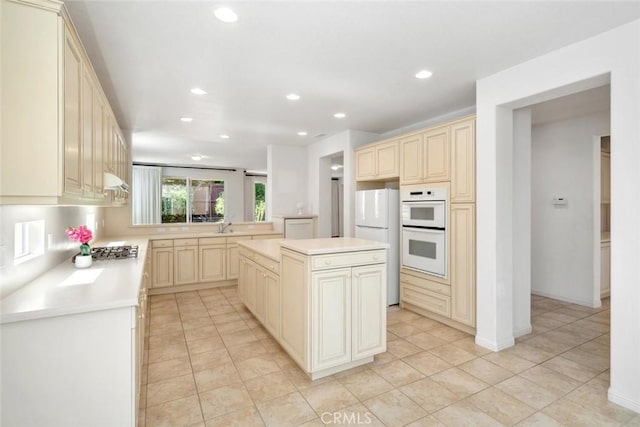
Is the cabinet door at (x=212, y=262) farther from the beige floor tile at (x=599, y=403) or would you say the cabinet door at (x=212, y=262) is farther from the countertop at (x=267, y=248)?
the beige floor tile at (x=599, y=403)

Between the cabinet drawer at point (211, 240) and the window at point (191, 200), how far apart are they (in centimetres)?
383

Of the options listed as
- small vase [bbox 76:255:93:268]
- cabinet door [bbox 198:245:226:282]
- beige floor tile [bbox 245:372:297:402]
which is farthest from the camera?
cabinet door [bbox 198:245:226:282]

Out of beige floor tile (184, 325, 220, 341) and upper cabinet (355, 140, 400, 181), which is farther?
upper cabinet (355, 140, 400, 181)

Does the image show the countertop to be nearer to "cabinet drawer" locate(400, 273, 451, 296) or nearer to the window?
"cabinet drawer" locate(400, 273, 451, 296)

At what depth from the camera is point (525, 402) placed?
7.18 ft

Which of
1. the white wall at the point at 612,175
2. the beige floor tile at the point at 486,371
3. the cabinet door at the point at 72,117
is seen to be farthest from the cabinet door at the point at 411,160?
the cabinet door at the point at 72,117

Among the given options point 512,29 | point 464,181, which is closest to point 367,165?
point 464,181

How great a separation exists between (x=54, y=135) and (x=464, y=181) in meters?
3.25

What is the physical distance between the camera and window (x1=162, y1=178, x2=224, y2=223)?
30.2 ft

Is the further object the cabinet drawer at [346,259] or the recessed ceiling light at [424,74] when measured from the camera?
the recessed ceiling light at [424,74]

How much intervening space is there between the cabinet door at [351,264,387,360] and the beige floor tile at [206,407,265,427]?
2.82 ft

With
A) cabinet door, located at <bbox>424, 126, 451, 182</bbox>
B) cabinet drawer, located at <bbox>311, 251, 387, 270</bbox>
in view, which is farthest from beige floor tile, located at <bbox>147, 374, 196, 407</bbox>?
cabinet door, located at <bbox>424, 126, 451, 182</bbox>

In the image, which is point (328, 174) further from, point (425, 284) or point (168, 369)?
point (168, 369)

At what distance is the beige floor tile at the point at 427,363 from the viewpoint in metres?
2.61
